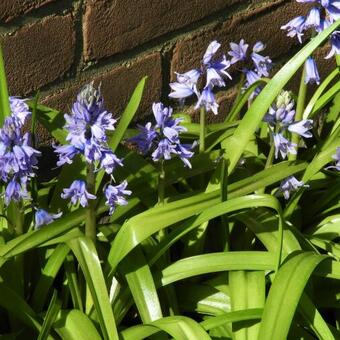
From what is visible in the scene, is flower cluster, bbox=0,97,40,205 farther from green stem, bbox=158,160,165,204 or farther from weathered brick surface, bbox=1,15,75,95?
weathered brick surface, bbox=1,15,75,95

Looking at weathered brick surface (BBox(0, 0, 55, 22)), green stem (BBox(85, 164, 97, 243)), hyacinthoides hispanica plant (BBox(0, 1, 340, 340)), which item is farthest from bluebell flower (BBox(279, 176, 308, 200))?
weathered brick surface (BBox(0, 0, 55, 22))

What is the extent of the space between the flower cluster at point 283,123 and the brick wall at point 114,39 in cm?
47

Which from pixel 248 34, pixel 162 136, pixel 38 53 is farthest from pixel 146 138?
pixel 248 34

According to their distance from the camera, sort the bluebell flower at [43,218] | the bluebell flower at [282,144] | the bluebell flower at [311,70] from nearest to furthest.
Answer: the bluebell flower at [43,218] < the bluebell flower at [282,144] < the bluebell flower at [311,70]

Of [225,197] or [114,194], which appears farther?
[225,197]

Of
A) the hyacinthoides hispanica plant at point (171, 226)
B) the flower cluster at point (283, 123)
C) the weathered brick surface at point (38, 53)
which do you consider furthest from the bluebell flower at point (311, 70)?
the weathered brick surface at point (38, 53)

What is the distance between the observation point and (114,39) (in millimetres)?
2109

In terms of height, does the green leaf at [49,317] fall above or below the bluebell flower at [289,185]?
below

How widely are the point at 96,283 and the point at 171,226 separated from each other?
1.00ft

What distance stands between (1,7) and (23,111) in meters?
0.31

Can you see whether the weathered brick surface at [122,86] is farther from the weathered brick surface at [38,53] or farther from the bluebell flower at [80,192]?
the bluebell flower at [80,192]

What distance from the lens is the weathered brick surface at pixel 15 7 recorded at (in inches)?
74.4

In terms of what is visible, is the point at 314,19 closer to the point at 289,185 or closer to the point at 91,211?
the point at 289,185

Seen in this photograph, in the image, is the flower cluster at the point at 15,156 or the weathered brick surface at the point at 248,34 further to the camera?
the weathered brick surface at the point at 248,34
